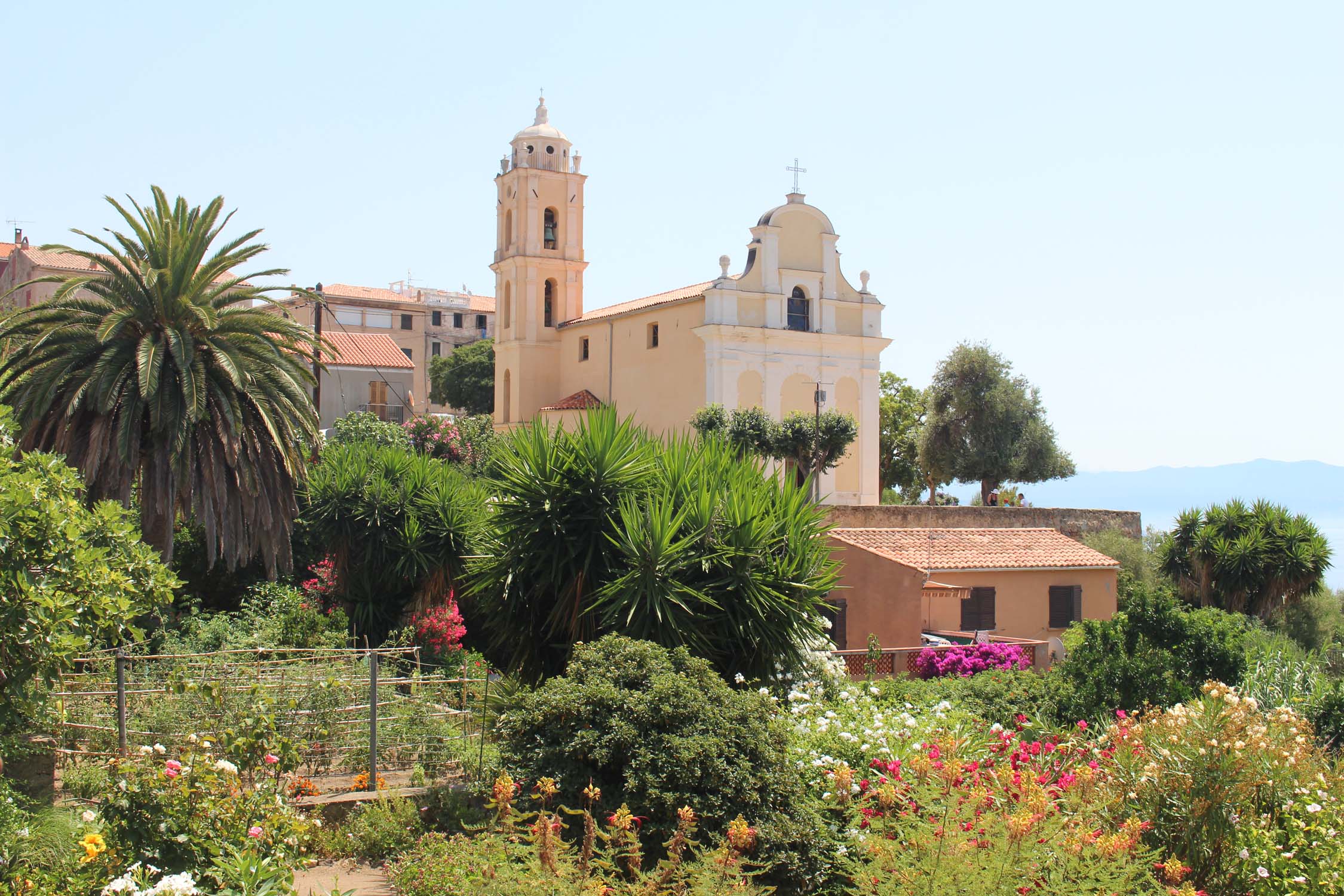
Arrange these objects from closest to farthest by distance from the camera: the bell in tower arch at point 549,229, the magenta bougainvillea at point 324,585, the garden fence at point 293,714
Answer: the garden fence at point 293,714, the magenta bougainvillea at point 324,585, the bell in tower arch at point 549,229

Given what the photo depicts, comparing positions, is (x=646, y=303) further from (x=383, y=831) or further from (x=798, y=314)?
(x=383, y=831)

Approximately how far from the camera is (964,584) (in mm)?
29391

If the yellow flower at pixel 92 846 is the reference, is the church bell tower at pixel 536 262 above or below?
above

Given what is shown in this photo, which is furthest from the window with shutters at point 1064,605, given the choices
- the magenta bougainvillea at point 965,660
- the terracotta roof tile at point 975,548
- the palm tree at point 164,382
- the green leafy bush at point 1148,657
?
the palm tree at point 164,382

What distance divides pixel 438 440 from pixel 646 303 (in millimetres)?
16672

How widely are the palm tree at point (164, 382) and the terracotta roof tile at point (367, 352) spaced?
31212 millimetres

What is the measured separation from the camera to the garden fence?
10.9 metres

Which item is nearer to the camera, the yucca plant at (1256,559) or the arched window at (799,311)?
the yucca plant at (1256,559)

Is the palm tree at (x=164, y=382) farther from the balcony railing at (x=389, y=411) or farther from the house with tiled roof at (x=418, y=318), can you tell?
the house with tiled roof at (x=418, y=318)

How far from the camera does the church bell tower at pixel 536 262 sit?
169 feet

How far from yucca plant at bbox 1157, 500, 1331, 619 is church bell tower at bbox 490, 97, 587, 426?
2725cm

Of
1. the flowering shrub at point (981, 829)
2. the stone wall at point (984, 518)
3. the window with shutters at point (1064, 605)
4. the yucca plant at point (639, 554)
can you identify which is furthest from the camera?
the stone wall at point (984, 518)

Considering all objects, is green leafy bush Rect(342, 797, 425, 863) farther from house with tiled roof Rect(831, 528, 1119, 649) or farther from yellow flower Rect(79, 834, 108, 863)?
house with tiled roof Rect(831, 528, 1119, 649)

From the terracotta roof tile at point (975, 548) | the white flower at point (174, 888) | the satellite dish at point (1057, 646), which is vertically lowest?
the satellite dish at point (1057, 646)
